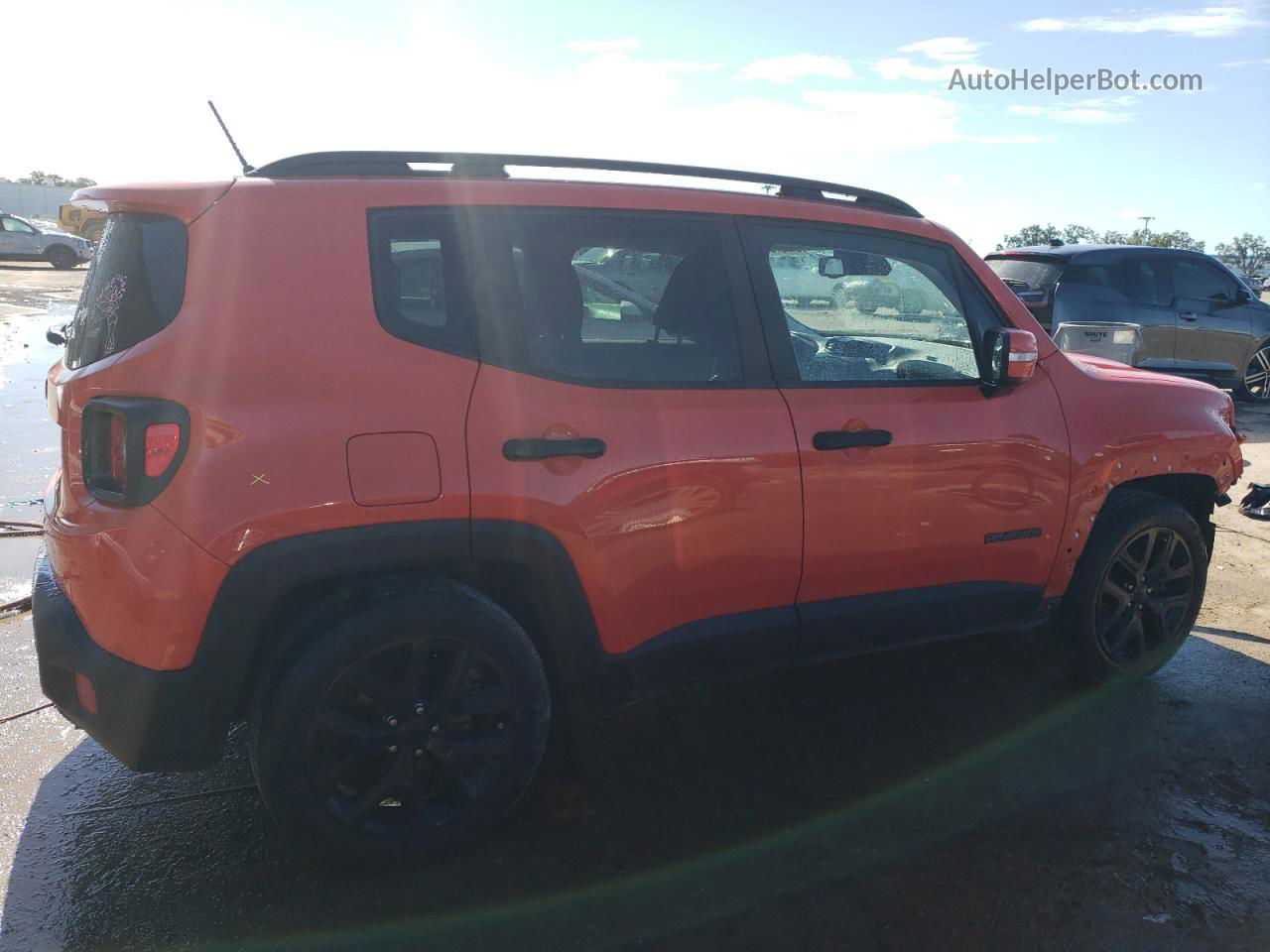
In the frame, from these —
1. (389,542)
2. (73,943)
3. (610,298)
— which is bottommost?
(73,943)

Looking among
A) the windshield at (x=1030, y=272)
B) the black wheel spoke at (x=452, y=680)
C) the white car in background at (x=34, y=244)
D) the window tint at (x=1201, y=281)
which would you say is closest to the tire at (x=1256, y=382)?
the window tint at (x=1201, y=281)

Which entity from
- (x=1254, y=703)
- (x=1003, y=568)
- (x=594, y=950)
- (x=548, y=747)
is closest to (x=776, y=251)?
(x=1003, y=568)

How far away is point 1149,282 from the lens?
34.9 feet

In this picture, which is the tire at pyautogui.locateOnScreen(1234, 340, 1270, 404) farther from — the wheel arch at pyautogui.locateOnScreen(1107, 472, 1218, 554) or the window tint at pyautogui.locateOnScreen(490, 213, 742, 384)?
the window tint at pyautogui.locateOnScreen(490, 213, 742, 384)

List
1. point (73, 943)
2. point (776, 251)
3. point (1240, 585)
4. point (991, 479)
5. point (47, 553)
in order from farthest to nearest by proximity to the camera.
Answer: point (1240, 585)
point (991, 479)
point (776, 251)
point (47, 553)
point (73, 943)

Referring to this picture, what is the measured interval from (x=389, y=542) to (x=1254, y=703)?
3.49 metres

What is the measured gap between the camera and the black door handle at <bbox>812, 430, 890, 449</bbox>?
10.4 feet

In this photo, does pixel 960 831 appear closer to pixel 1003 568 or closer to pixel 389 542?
pixel 1003 568

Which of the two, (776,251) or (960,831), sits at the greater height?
(776,251)

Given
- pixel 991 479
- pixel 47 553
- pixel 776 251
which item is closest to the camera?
pixel 47 553

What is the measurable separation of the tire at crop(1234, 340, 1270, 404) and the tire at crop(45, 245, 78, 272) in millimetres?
29447

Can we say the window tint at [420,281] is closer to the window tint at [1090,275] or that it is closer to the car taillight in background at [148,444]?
the car taillight in background at [148,444]

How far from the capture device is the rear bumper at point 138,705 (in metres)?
2.50

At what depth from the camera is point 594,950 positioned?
8.28 ft
